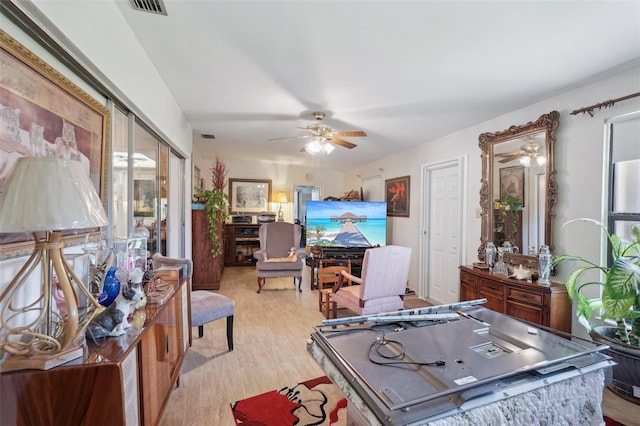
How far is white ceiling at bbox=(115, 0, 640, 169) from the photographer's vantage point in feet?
5.31

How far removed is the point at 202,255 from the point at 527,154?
453 cm

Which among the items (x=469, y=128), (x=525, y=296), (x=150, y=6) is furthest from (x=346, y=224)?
(x=150, y=6)

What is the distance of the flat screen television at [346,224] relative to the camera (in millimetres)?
5168

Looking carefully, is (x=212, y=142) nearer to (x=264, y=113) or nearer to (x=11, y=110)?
(x=264, y=113)

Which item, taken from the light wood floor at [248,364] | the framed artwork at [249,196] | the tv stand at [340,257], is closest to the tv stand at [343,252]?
the tv stand at [340,257]

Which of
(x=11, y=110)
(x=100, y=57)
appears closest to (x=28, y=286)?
(x=11, y=110)

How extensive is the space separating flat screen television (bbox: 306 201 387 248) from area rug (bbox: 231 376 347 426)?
10.3 ft

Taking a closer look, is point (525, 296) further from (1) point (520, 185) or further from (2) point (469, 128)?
(2) point (469, 128)

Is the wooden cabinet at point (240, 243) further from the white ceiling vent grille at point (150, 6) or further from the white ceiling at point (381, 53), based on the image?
the white ceiling vent grille at point (150, 6)

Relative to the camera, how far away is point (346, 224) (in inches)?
205

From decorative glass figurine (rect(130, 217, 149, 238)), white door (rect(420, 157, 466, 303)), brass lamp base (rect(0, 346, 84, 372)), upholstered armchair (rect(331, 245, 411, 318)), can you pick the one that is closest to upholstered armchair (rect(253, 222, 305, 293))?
upholstered armchair (rect(331, 245, 411, 318))

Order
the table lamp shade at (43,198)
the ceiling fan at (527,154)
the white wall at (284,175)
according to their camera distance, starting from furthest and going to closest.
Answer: the white wall at (284,175) → the ceiling fan at (527,154) → the table lamp shade at (43,198)

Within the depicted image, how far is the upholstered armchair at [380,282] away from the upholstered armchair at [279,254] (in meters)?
1.64

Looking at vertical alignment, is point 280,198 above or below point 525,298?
above
